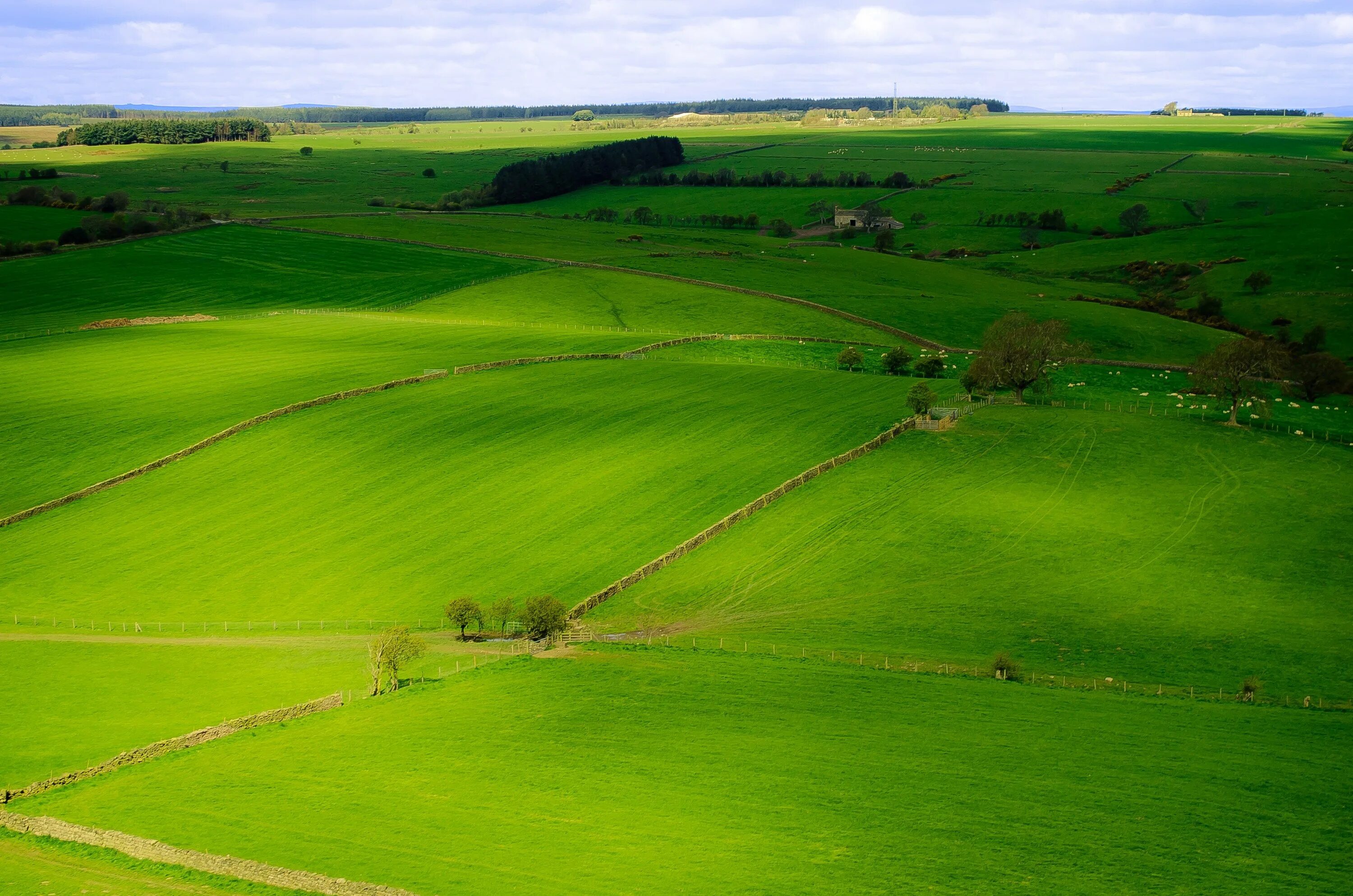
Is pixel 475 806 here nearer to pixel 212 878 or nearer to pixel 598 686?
pixel 212 878

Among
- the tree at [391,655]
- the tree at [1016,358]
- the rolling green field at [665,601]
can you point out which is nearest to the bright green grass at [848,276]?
the rolling green field at [665,601]

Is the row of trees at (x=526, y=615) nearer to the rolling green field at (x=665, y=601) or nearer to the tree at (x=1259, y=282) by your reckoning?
the rolling green field at (x=665, y=601)

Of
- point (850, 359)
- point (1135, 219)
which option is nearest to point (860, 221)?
point (1135, 219)

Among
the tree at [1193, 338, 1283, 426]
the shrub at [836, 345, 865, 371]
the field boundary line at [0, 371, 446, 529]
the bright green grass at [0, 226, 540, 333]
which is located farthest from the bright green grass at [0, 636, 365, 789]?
the tree at [1193, 338, 1283, 426]

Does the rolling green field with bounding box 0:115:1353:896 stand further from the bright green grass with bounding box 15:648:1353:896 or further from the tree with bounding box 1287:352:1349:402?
the tree with bounding box 1287:352:1349:402

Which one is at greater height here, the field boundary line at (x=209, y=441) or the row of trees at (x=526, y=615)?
the field boundary line at (x=209, y=441)

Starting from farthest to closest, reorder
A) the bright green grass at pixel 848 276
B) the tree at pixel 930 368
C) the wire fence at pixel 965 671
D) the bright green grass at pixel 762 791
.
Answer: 1. the bright green grass at pixel 848 276
2. the tree at pixel 930 368
3. the wire fence at pixel 965 671
4. the bright green grass at pixel 762 791
